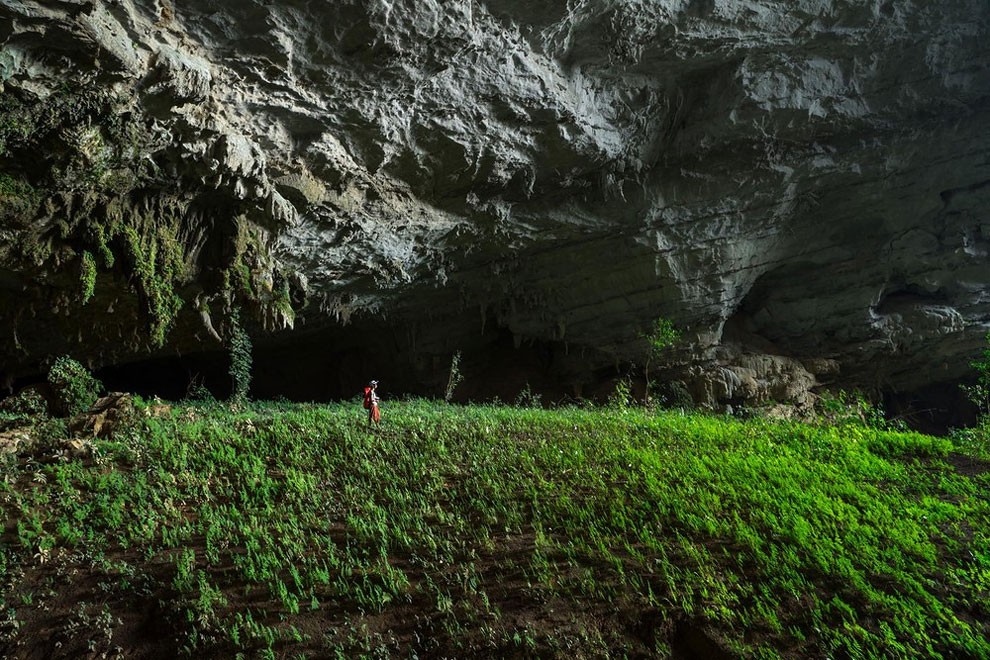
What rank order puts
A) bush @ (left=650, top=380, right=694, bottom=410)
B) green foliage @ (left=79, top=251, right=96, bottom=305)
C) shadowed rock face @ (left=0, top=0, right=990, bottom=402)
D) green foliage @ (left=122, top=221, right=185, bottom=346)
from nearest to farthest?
shadowed rock face @ (left=0, top=0, right=990, bottom=402)
green foliage @ (left=79, top=251, right=96, bottom=305)
green foliage @ (left=122, top=221, right=185, bottom=346)
bush @ (left=650, top=380, right=694, bottom=410)

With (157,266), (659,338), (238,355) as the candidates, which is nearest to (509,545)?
(157,266)

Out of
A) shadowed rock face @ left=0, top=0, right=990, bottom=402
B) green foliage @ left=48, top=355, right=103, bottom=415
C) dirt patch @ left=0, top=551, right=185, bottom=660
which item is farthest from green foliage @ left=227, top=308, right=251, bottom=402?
dirt patch @ left=0, top=551, right=185, bottom=660

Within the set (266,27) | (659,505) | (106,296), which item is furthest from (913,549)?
(106,296)

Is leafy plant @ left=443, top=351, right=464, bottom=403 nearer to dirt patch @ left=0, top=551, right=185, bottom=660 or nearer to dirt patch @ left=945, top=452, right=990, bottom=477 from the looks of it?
dirt patch @ left=0, top=551, right=185, bottom=660

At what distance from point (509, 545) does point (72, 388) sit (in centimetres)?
890

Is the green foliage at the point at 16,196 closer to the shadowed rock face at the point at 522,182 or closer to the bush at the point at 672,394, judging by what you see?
the shadowed rock face at the point at 522,182

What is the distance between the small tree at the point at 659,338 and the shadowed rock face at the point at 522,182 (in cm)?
41

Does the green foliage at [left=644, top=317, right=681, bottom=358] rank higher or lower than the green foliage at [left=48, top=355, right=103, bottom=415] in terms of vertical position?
higher

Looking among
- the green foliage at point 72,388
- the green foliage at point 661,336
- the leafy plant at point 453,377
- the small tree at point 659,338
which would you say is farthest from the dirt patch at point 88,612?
the green foliage at point 661,336

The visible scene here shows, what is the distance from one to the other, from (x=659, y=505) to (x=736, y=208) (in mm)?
10814

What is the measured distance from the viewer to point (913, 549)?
192 inches

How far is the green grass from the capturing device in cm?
419

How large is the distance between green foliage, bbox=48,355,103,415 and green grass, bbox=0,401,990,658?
2903mm

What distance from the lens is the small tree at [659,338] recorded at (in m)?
14.9
